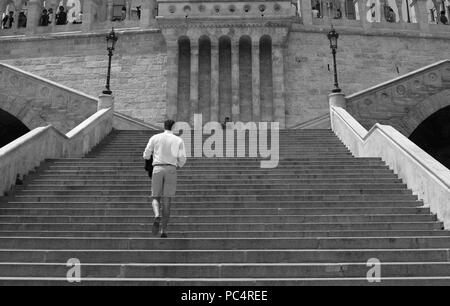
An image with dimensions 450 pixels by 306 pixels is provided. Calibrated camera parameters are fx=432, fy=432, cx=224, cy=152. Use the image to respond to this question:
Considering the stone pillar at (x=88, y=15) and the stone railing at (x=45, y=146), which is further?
the stone pillar at (x=88, y=15)

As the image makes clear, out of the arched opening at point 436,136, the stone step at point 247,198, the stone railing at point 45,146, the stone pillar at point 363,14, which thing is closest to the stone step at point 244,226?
the stone step at point 247,198

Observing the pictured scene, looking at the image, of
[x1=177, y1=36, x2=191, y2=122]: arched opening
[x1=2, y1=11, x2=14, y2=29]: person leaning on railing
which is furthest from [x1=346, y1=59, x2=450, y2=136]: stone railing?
[x1=2, y1=11, x2=14, y2=29]: person leaning on railing

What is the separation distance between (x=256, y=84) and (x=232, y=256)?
14989 mm

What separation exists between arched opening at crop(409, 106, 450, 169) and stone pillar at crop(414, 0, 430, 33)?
6.40 m

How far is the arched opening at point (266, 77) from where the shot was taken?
771 inches

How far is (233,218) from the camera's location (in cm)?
675

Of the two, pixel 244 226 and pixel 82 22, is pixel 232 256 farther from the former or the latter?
pixel 82 22

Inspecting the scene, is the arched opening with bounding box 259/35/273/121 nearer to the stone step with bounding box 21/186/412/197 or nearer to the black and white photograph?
the black and white photograph

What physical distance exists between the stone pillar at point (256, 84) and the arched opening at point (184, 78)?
9.71 ft

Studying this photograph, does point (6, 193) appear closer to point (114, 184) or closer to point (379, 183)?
point (114, 184)

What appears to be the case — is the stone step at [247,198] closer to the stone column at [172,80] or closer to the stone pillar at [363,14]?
the stone column at [172,80]

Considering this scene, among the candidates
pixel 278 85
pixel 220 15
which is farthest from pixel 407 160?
pixel 220 15
